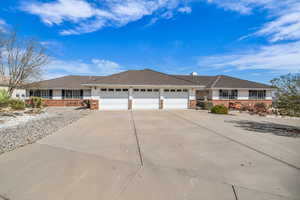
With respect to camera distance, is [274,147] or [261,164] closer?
[261,164]

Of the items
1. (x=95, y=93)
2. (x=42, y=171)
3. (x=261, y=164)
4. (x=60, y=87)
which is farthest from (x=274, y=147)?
(x=60, y=87)

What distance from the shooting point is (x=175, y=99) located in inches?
664

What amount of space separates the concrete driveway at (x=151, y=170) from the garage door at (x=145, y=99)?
1091 centimetres

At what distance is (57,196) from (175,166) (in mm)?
2441

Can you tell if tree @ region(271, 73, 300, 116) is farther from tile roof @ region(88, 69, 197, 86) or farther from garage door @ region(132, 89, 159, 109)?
garage door @ region(132, 89, 159, 109)

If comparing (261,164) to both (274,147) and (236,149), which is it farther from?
(274,147)

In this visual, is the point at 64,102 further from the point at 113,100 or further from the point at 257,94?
the point at 257,94

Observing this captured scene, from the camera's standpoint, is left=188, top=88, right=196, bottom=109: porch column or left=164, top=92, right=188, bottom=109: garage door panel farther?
left=188, top=88, right=196, bottom=109: porch column

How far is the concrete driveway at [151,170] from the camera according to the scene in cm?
260

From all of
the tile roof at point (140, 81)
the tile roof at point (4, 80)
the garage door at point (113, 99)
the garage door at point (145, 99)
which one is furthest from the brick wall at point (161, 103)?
the tile roof at point (4, 80)

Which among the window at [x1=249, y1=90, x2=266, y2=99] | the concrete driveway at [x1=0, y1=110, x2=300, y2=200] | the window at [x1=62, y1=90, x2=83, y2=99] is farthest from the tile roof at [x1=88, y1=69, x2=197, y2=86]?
the concrete driveway at [x1=0, y1=110, x2=300, y2=200]

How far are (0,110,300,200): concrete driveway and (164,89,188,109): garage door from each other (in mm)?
11432

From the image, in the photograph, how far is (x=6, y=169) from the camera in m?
3.42

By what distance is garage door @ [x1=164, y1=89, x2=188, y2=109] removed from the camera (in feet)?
54.8
